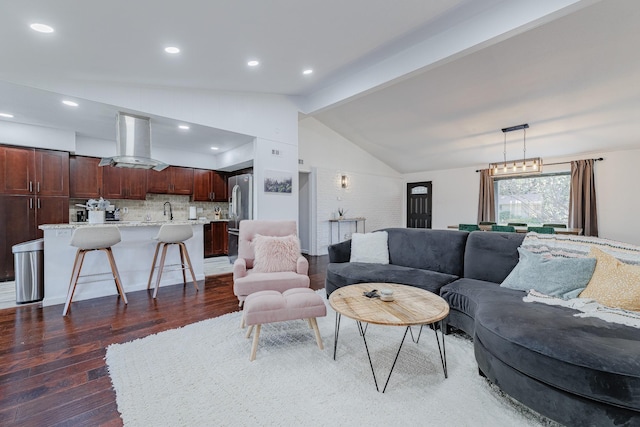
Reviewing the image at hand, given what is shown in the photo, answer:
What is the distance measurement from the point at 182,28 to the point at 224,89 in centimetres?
174

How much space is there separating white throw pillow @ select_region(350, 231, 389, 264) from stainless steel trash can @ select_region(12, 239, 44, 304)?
12.7 feet

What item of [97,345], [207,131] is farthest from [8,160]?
[97,345]

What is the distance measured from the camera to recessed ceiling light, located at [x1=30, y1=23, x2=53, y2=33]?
7.63 ft

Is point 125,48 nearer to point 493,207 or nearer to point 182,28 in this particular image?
point 182,28

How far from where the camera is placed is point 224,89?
4.31m

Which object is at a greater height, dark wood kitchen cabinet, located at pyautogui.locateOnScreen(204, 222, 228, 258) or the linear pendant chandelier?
the linear pendant chandelier

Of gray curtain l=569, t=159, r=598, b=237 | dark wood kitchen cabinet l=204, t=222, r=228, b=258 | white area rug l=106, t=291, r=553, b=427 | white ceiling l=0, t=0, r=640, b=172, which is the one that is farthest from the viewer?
dark wood kitchen cabinet l=204, t=222, r=228, b=258

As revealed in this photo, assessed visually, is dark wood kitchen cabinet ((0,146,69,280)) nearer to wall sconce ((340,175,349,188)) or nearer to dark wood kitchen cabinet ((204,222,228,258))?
dark wood kitchen cabinet ((204,222,228,258))

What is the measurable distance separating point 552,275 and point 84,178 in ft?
22.6

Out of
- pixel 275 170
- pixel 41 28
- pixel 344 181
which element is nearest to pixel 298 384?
pixel 41 28

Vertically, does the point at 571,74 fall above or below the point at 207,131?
above

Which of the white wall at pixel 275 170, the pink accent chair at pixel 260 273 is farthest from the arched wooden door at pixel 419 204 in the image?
the pink accent chair at pixel 260 273

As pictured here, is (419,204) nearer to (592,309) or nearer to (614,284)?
(614,284)

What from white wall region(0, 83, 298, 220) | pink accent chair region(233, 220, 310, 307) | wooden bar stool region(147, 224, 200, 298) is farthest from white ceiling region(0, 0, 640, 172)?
pink accent chair region(233, 220, 310, 307)
